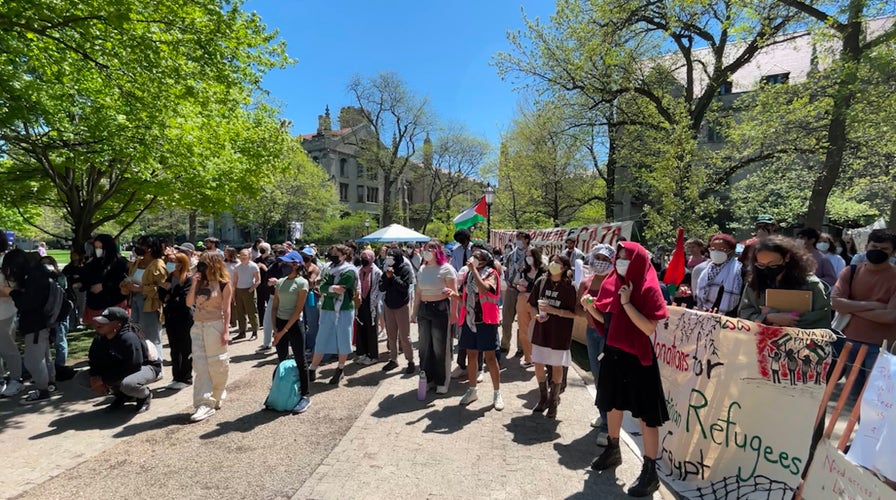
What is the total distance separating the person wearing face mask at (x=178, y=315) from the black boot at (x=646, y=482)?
5.51 metres

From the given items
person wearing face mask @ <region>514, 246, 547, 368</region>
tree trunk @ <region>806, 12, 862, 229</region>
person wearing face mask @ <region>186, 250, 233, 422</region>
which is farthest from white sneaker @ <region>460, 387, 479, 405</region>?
tree trunk @ <region>806, 12, 862, 229</region>

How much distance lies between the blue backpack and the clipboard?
486 centimetres

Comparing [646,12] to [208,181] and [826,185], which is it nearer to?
[826,185]

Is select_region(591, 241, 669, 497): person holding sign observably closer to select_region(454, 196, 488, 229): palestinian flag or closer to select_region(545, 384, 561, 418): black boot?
select_region(545, 384, 561, 418): black boot

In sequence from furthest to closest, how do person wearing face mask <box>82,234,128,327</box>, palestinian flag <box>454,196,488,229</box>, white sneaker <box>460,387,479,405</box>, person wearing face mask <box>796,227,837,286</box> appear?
palestinian flag <box>454,196,488,229</box>
person wearing face mask <box>82,234,128,327</box>
person wearing face mask <box>796,227,837,286</box>
white sneaker <box>460,387,479,405</box>

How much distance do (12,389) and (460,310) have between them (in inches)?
233

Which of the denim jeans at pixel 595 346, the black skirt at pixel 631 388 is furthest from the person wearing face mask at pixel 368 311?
the black skirt at pixel 631 388

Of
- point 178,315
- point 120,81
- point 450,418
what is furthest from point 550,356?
point 120,81

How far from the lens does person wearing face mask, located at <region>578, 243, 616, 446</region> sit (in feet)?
12.9

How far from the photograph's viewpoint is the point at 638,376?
11.3 ft

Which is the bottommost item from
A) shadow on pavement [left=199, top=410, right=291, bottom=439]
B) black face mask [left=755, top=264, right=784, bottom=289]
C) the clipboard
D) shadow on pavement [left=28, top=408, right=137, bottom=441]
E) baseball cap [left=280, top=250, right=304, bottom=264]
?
shadow on pavement [left=199, top=410, right=291, bottom=439]

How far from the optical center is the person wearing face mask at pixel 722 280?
5.18 m

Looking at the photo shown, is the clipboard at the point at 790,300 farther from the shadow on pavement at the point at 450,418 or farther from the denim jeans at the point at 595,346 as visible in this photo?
the shadow on pavement at the point at 450,418

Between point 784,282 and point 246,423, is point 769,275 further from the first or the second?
point 246,423
